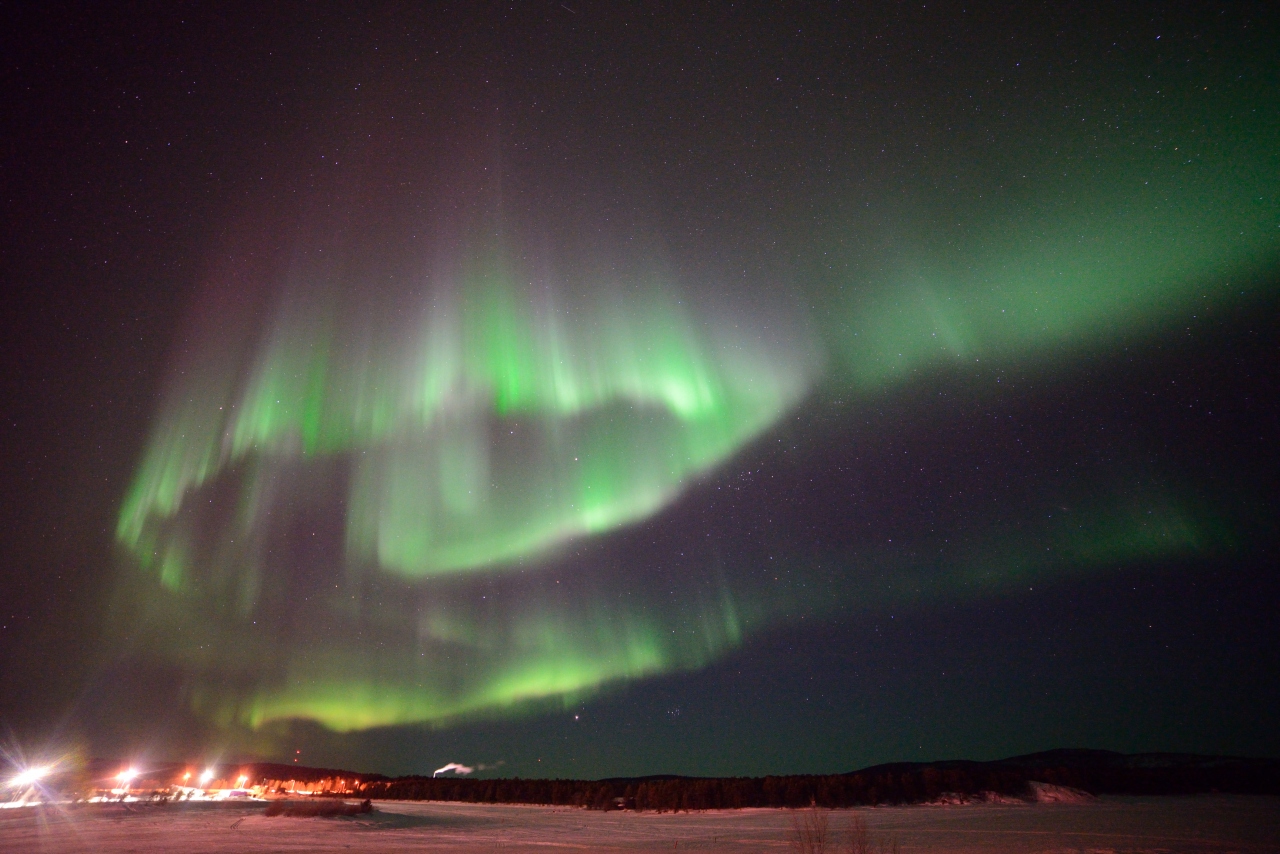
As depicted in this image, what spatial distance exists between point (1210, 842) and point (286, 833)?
37302 mm

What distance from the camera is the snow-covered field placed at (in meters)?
23.8

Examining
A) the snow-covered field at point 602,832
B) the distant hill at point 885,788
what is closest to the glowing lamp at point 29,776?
the snow-covered field at point 602,832

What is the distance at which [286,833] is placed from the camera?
91.1ft

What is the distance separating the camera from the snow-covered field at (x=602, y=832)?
77.9 ft

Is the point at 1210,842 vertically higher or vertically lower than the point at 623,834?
lower

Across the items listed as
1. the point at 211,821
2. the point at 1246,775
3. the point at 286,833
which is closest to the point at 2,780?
the point at 211,821

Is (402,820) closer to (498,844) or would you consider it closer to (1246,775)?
(498,844)

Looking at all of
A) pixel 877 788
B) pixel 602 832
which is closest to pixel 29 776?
pixel 602 832

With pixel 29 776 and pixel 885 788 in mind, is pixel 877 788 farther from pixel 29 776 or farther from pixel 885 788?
pixel 29 776

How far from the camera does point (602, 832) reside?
113 feet

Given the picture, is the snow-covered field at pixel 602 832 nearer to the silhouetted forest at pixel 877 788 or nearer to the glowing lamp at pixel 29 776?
the silhouetted forest at pixel 877 788

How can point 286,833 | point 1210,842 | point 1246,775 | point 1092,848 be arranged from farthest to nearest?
1. point 1246,775
2. point 286,833
3. point 1210,842
4. point 1092,848

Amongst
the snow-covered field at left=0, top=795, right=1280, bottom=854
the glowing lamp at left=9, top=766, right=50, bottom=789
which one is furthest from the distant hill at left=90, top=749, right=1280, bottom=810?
the glowing lamp at left=9, top=766, right=50, bottom=789

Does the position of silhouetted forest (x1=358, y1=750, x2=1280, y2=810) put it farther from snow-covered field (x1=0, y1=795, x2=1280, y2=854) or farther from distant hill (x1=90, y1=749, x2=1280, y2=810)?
snow-covered field (x1=0, y1=795, x2=1280, y2=854)
